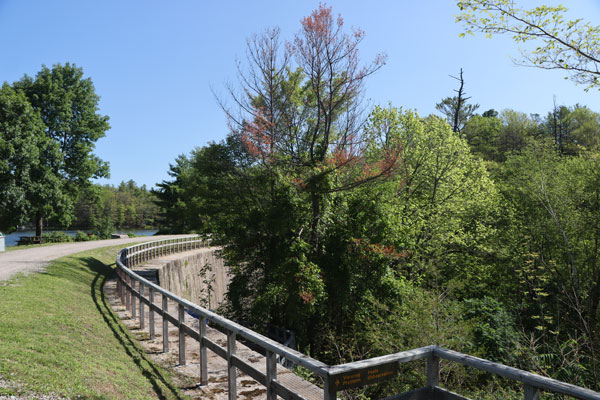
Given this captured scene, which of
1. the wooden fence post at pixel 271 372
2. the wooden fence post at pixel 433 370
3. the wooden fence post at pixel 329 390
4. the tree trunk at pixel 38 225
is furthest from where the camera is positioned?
the tree trunk at pixel 38 225

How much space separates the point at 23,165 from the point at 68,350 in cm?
2928

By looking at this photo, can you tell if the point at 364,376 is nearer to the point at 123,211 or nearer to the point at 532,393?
the point at 532,393

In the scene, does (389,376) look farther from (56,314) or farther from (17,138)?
(17,138)

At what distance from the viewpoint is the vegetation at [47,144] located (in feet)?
97.7

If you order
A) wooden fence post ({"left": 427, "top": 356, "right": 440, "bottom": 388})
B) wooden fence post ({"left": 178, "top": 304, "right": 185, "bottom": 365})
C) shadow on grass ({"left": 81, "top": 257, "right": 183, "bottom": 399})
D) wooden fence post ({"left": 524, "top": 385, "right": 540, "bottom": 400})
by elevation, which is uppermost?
wooden fence post ({"left": 524, "top": 385, "right": 540, "bottom": 400})

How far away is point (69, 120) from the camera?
122 ft

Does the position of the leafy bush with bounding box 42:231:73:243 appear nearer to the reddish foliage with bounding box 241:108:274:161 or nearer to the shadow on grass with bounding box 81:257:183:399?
the shadow on grass with bounding box 81:257:183:399

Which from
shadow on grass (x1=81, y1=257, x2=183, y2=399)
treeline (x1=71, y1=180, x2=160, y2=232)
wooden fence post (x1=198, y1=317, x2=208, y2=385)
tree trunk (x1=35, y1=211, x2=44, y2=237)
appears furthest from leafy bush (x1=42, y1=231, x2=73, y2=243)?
treeline (x1=71, y1=180, x2=160, y2=232)

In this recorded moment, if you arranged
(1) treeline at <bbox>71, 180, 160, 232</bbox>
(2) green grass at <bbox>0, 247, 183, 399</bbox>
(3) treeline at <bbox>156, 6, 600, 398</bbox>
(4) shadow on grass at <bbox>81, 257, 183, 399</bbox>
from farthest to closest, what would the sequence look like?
(1) treeline at <bbox>71, 180, 160, 232</bbox>
(3) treeline at <bbox>156, 6, 600, 398</bbox>
(4) shadow on grass at <bbox>81, 257, 183, 399</bbox>
(2) green grass at <bbox>0, 247, 183, 399</bbox>

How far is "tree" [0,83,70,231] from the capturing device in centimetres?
2920

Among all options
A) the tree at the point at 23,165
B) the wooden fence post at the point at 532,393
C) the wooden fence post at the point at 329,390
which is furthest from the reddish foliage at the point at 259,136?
the tree at the point at 23,165

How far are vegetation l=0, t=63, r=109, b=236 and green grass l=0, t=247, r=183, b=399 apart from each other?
22.0 meters

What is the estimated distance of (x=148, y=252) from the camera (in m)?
25.3

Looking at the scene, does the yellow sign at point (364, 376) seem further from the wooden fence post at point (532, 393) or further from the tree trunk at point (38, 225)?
the tree trunk at point (38, 225)
